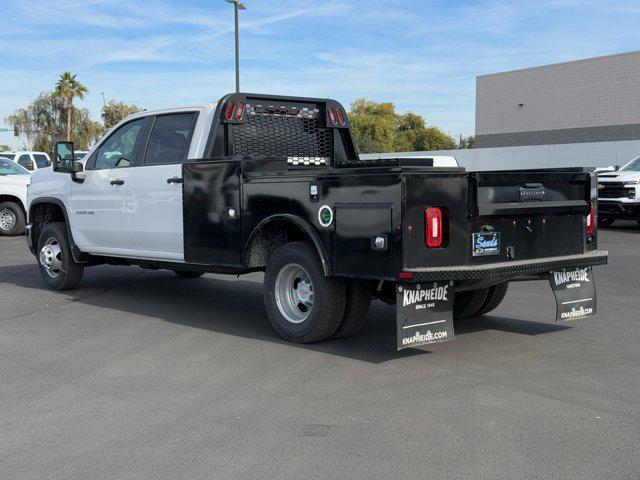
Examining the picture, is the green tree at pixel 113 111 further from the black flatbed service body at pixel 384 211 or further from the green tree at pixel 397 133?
the black flatbed service body at pixel 384 211

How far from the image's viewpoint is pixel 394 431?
4.75 metres

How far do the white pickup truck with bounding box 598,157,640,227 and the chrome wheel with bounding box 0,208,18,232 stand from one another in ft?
46.2

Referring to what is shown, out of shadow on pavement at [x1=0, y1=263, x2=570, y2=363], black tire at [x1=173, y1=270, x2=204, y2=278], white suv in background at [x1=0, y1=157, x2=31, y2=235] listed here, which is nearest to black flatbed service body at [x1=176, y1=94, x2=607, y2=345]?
shadow on pavement at [x1=0, y1=263, x2=570, y2=363]

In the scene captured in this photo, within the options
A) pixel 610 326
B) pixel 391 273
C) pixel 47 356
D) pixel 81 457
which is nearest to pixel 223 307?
pixel 47 356

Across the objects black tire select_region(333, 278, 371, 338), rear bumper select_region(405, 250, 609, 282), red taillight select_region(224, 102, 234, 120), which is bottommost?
black tire select_region(333, 278, 371, 338)

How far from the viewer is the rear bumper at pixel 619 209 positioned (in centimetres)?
1942

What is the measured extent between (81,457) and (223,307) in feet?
15.3

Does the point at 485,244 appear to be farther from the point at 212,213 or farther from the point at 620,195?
the point at 620,195

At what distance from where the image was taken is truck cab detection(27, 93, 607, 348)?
20.0 feet

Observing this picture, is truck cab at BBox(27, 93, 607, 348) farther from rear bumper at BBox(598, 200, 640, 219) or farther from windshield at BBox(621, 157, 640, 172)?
windshield at BBox(621, 157, 640, 172)

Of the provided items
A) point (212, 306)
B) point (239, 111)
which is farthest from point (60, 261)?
point (239, 111)

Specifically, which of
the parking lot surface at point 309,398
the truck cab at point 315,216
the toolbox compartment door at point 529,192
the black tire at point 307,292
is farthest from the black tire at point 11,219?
the toolbox compartment door at point 529,192

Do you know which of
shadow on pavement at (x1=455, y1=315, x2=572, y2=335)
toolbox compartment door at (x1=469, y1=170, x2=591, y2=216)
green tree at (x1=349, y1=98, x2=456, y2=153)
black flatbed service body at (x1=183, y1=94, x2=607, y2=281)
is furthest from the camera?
green tree at (x1=349, y1=98, x2=456, y2=153)

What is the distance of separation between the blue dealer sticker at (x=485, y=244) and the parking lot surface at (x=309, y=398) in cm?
87
